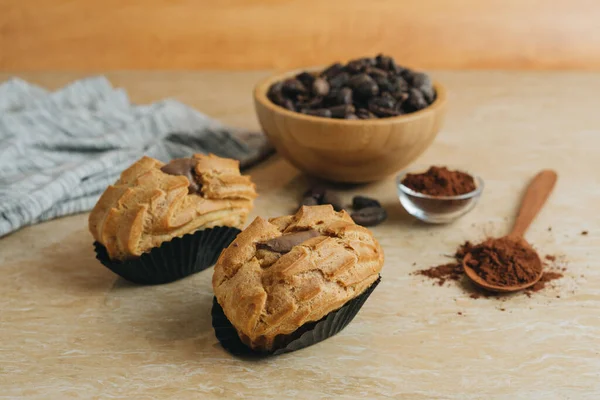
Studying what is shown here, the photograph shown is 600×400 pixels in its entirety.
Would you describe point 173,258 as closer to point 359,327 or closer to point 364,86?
point 359,327

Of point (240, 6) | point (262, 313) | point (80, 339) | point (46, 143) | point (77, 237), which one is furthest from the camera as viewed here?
point (240, 6)

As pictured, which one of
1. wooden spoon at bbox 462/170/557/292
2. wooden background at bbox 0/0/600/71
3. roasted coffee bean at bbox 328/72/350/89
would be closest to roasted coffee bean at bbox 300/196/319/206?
roasted coffee bean at bbox 328/72/350/89

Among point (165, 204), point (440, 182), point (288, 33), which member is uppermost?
point (165, 204)

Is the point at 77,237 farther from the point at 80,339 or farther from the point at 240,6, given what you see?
the point at 240,6

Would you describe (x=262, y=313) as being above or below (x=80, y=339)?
above

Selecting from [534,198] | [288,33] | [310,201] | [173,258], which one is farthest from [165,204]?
[288,33]

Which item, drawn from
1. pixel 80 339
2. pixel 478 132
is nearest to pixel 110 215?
pixel 80 339

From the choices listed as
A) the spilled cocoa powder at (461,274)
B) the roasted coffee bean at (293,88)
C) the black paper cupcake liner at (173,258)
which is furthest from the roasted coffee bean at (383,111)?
the black paper cupcake liner at (173,258)

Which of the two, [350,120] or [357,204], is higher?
[350,120]
